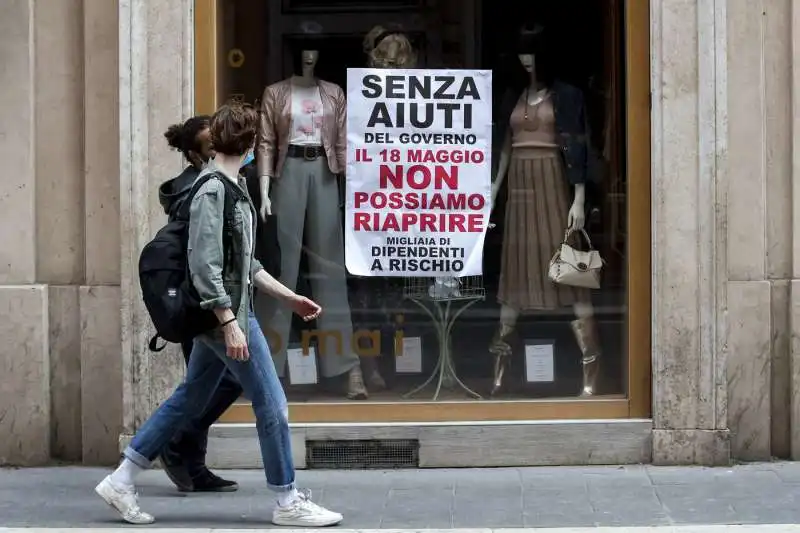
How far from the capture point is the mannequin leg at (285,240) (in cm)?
860

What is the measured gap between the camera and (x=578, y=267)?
8578mm

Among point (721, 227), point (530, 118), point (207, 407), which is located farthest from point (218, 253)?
point (721, 227)

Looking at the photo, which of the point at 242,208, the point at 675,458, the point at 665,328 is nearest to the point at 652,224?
the point at 665,328

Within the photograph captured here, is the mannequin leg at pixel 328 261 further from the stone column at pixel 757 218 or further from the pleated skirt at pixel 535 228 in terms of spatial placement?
the stone column at pixel 757 218

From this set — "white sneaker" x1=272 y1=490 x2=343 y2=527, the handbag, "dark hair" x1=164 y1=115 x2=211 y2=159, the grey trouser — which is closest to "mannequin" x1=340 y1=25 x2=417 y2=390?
the grey trouser

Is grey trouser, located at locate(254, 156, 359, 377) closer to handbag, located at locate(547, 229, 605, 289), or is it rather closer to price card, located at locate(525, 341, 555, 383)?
price card, located at locate(525, 341, 555, 383)

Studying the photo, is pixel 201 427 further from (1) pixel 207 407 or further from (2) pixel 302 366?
(2) pixel 302 366

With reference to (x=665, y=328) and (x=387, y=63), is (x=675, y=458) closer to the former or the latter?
(x=665, y=328)

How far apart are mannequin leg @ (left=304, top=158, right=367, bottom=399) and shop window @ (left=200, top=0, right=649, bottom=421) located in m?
0.01

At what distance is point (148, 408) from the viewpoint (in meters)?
8.19

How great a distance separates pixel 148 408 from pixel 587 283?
2.56m

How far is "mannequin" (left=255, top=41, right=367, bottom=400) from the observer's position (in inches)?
337

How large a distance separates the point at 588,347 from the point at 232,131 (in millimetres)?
2876

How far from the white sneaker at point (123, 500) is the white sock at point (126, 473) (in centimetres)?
2
